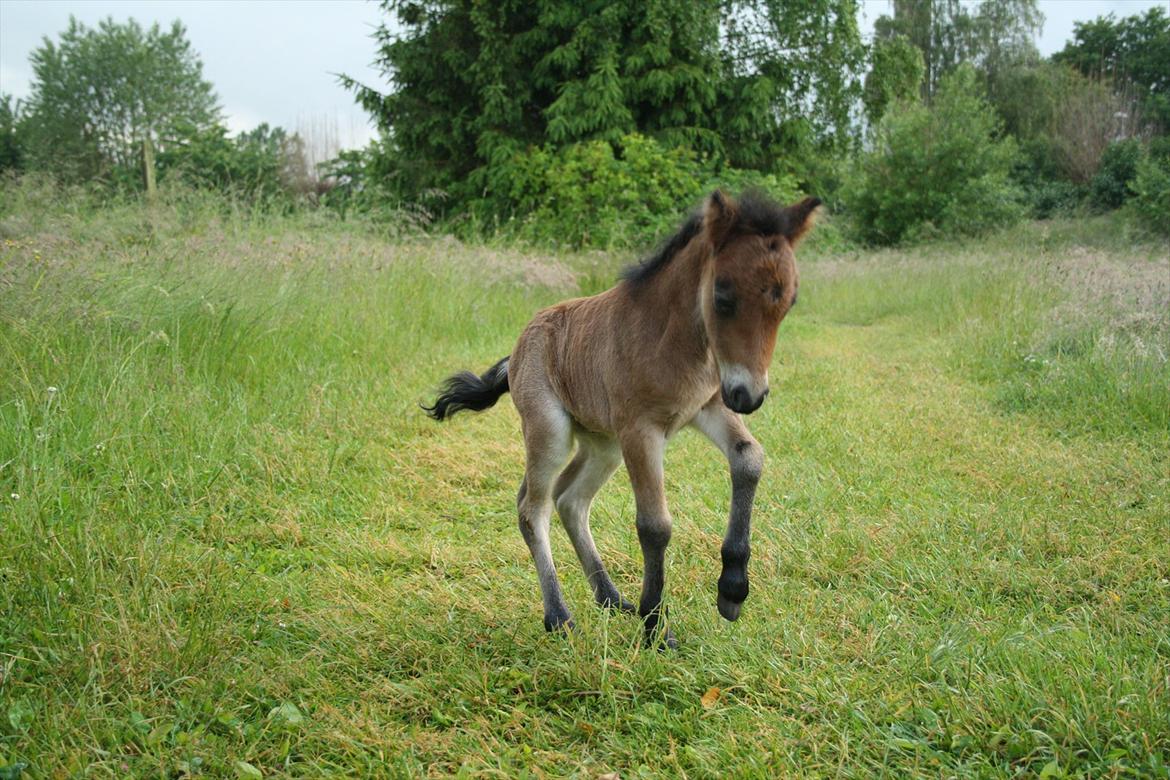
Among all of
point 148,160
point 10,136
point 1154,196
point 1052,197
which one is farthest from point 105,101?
point 1052,197

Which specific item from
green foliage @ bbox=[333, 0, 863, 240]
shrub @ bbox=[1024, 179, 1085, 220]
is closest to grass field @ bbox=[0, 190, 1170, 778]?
green foliage @ bbox=[333, 0, 863, 240]

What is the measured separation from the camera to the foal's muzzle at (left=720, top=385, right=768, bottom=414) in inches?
99.4

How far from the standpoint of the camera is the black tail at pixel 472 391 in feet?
13.0

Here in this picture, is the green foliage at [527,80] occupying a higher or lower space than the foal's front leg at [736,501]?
higher

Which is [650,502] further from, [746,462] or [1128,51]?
[1128,51]

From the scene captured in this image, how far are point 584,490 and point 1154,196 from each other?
22.4 meters

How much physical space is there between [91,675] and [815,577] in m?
Result: 2.73

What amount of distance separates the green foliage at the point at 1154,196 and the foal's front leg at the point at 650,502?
802 inches

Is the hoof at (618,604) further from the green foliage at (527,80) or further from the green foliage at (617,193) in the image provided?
the green foliage at (527,80)

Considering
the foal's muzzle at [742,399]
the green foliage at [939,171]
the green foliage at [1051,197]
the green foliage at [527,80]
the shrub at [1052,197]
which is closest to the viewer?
the foal's muzzle at [742,399]

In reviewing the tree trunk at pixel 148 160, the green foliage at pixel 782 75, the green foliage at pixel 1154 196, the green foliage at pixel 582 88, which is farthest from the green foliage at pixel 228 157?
the green foliage at pixel 1154 196

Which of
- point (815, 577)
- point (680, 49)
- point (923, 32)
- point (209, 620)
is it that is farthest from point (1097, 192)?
point (209, 620)

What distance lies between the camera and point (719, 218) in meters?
2.79

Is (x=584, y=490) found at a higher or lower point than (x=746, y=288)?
lower
